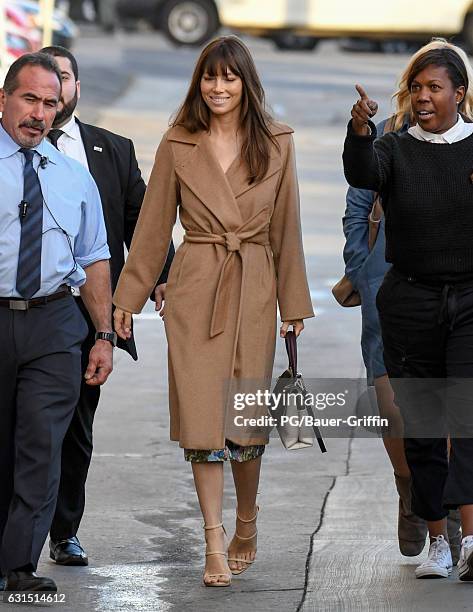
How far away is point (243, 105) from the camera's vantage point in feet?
20.3

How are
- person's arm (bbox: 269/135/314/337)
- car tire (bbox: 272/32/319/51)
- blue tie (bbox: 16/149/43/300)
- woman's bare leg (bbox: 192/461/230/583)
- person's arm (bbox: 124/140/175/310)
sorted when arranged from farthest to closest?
1. car tire (bbox: 272/32/319/51)
2. person's arm (bbox: 124/140/175/310)
3. person's arm (bbox: 269/135/314/337)
4. woman's bare leg (bbox: 192/461/230/583)
5. blue tie (bbox: 16/149/43/300)

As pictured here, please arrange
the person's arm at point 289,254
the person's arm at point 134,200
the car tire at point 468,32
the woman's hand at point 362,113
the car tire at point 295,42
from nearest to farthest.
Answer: the woman's hand at point 362,113, the person's arm at point 289,254, the person's arm at point 134,200, the car tire at point 468,32, the car tire at point 295,42

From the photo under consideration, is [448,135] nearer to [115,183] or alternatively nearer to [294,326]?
[294,326]

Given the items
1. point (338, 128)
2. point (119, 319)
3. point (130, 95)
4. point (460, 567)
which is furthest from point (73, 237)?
point (130, 95)

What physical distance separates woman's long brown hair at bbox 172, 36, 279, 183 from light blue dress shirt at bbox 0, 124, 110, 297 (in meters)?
0.47

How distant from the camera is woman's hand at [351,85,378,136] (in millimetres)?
5586

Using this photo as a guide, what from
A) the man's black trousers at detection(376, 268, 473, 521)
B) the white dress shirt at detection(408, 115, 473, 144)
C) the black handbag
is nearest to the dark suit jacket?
the black handbag

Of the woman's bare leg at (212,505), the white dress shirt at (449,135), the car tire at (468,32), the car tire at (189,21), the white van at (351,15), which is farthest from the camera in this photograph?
the car tire at (189,21)

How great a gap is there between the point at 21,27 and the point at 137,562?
59.2ft

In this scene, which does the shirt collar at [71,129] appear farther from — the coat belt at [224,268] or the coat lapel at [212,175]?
the coat belt at [224,268]

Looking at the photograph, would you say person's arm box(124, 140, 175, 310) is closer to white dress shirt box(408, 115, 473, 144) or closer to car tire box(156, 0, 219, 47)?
white dress shirt box(408, 115, 473, 144)

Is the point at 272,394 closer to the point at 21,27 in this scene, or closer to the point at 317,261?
the point at 317,261

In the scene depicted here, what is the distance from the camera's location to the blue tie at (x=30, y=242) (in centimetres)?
571

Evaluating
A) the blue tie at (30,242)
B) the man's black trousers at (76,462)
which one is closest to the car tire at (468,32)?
the man's black trousers at (76,462)
